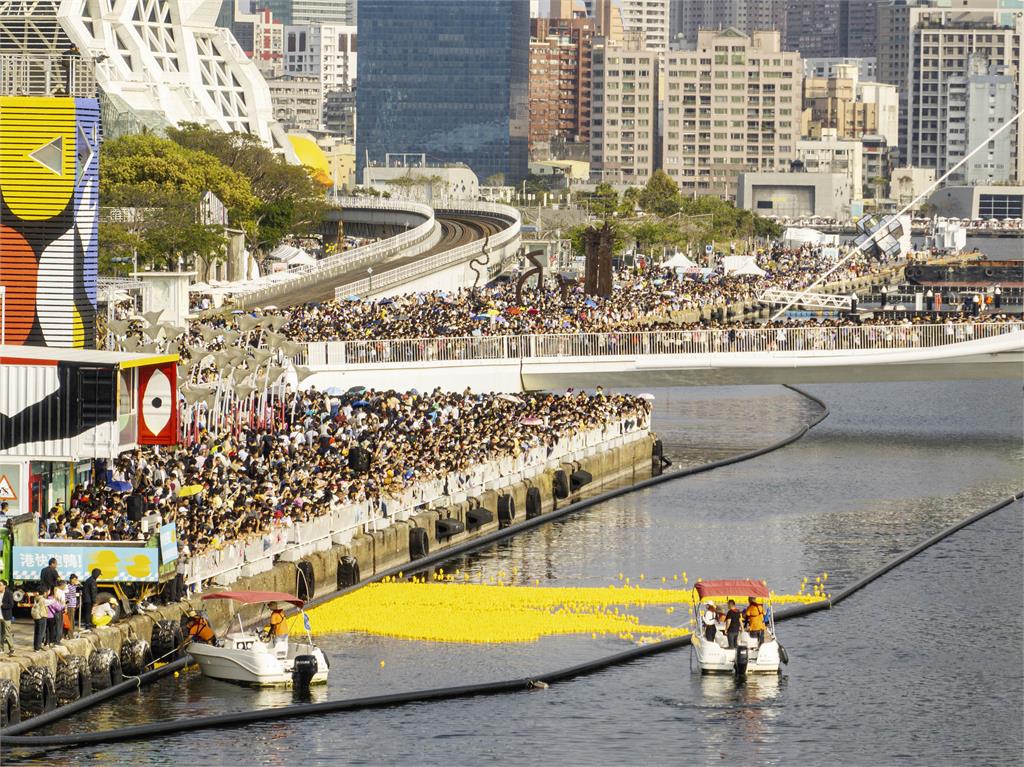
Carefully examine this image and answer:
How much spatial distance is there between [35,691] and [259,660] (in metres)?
4.78

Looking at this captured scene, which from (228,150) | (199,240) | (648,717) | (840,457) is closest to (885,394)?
(840,457)

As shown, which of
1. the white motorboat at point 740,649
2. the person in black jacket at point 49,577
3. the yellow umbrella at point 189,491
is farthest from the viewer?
the yellow umbrella at point 189,491

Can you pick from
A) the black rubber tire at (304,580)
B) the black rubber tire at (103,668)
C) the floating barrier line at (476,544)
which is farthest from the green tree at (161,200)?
the black rubber tire at (103,668)

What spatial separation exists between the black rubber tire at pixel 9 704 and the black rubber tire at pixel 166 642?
4.58 metres

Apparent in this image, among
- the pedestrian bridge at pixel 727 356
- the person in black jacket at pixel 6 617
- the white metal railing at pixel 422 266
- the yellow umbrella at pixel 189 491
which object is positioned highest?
the white metal railing at pixel 422 266

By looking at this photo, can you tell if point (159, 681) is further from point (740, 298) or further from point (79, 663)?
point (740, 298)

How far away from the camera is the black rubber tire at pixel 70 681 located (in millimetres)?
36344

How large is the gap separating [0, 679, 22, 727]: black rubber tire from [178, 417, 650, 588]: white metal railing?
649 cm

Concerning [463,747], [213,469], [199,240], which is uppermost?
[199,240]

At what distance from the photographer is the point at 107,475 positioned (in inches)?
1870

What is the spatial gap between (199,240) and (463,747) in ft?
213

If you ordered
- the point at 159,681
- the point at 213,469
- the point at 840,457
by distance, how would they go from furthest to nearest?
1. the point at 840,457
2. the point at 213,469
3. the point at 159,681

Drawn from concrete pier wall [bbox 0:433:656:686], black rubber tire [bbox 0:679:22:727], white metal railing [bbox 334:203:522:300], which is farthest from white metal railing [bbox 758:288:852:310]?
black rubber tire [bbox 0:679:22:727]

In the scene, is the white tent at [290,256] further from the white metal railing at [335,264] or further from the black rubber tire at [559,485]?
the black rubber tire at [559,485]
